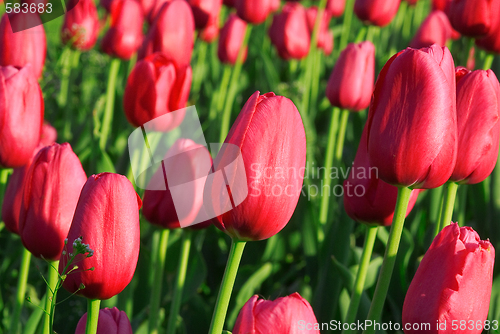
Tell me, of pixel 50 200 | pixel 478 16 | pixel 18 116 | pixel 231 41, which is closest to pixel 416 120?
pixel 50 200

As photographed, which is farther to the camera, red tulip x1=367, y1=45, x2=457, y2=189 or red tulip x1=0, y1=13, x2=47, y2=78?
red tulip x1=0, y1=13, x2=47, y2=78

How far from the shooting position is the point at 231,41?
221 centimetres

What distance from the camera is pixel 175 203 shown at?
900 millimetres

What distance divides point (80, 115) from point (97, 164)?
1.18 metres

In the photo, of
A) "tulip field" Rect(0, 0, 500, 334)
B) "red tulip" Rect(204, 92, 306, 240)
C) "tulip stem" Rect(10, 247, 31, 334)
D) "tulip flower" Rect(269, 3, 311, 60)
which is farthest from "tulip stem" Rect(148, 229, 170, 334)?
"tulip flower" Rect(269, 3, 311, 60)

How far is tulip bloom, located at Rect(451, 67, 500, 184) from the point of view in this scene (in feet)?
2.45

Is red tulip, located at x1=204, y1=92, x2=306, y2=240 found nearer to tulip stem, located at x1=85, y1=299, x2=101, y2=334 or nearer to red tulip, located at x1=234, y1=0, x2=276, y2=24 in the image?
tulip stem, located at x1=85, y1=299, x2=101, y2=334

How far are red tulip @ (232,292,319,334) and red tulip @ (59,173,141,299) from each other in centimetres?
17

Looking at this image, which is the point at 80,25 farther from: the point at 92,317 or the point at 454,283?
the point at 454,283

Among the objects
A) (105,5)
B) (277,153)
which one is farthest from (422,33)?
(277,153)

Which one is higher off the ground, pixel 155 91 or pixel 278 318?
pixel 155 91

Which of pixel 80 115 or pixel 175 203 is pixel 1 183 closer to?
pixel 175 203

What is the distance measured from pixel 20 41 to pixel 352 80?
0.88 m

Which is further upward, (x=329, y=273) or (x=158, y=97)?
(x=158, y=97)
